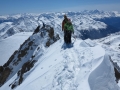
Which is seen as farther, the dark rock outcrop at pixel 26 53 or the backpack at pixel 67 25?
the dark rock outcrop at pixel 26 53

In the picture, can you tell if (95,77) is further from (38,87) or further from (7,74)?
(7,74)

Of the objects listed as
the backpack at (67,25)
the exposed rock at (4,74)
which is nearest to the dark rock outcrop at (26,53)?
the exposed rock at (4,74)

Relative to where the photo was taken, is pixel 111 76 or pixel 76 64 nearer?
pixel 111 76

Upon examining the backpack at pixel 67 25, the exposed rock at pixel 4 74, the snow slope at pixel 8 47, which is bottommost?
the snow slope at pixel 8 47

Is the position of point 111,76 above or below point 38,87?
above

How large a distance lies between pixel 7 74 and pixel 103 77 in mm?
26186

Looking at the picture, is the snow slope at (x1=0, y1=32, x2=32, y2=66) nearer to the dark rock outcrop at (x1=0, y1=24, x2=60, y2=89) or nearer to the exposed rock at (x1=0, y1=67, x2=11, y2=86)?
the exposed rock at (x1=0, y1=67, x2=11, y2=86)

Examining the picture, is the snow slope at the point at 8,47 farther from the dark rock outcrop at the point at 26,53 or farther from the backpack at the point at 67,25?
the backpack at the point at 67,25

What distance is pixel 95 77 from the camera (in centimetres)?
995

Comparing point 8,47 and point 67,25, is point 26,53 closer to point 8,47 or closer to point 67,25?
point 67,25

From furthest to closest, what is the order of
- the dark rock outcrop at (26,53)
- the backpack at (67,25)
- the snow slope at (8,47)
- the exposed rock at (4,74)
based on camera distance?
the snow slope at (8,47) < the exposed rock at (4,74) < the dark rock outcrop at (26,53) < the backpack at (67,25)

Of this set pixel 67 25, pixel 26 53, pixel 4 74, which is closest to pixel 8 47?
pixel 4 74

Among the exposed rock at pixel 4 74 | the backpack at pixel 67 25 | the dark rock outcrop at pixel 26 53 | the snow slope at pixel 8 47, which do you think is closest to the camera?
the backpack at pixel 67 25

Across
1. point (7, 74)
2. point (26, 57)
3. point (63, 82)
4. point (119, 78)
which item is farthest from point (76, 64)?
point (7, 74)
